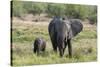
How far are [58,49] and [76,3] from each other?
668 mm

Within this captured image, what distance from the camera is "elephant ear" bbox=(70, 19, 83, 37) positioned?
293cm

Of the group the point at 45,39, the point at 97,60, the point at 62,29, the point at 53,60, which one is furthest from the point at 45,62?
the point at 97,60

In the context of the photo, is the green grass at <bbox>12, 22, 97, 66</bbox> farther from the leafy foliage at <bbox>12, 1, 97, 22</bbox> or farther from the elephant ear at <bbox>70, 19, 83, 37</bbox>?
the leafy foliage at <bbox>12, 1, 97, 22</bbox>

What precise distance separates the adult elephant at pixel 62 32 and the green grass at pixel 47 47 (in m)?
0.06

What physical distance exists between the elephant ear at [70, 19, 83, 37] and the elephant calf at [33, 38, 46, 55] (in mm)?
444

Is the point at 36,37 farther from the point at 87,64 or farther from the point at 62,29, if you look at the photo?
the point at 87,64

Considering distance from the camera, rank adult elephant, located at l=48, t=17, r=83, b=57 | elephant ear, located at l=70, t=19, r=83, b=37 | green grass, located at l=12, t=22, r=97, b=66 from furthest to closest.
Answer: elephant ear, located at l=70, t=19, r=83, b=37
adult elephant, located at l=48, t=17, r=83, b=57
green grass, located at l=12, t=22, r=97, b=66

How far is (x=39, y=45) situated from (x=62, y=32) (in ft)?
1.16

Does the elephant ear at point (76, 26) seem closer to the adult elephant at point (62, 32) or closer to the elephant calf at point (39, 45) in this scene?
the adult elephant at point (62, 32)

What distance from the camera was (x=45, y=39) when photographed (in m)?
2.77

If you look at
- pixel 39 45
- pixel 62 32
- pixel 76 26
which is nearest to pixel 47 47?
pixel 39 45

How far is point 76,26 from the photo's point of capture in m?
2.95

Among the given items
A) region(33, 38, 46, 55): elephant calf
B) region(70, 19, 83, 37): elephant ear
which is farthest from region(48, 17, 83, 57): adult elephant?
region(33, 38, 46, 55): elephant calf
